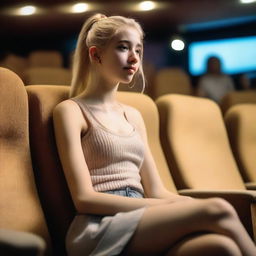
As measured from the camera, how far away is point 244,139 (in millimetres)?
1577

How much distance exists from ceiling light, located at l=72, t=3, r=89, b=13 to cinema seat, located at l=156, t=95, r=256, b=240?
3080 millimetres

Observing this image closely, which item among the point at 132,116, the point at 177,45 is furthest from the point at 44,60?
the point at 132,116

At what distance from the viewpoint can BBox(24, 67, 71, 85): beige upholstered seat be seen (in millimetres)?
1864

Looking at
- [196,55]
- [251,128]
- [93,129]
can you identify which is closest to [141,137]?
[93,129]

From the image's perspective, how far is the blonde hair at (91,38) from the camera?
1.00m

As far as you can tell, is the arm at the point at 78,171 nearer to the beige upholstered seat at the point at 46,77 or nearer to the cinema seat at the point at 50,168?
the cinema seat at the point at 50,168

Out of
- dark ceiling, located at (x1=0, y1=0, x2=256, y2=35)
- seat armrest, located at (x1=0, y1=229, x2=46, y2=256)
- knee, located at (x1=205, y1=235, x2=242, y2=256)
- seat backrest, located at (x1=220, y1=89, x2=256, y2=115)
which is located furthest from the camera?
dark ceiling, located at (x1=0, y1=0, x2=256, y2=35)

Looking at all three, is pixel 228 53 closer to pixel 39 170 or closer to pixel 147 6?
pixel 147 6

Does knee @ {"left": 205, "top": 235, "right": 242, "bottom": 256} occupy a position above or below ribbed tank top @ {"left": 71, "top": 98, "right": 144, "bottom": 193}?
below

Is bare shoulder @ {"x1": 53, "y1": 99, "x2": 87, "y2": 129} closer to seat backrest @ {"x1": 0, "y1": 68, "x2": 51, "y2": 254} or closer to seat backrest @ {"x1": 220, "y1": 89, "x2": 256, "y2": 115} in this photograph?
seat backrest @ {"x1": 0, "y1": 68, "x2": 51, "y2": 254}

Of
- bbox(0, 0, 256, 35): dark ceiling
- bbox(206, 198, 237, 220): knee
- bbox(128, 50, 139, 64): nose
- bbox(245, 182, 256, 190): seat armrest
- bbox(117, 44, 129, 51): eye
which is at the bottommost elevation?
bbox(245, 182, 256, 190): seat armrest

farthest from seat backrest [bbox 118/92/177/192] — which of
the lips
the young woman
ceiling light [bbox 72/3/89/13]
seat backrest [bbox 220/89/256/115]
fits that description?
ceiling light [bbox 72/3/89/13]

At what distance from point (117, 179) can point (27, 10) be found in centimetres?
376

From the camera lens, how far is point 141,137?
3.47 feet
